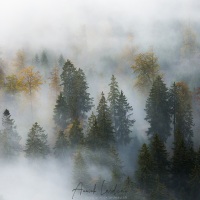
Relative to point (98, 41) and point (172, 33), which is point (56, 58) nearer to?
point (98, 41)

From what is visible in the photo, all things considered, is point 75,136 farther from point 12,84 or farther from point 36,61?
point 36,61

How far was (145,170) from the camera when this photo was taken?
50.3 metres

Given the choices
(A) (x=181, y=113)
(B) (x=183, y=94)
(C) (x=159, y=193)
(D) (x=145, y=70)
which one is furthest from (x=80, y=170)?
(D) (x=145, y=70)

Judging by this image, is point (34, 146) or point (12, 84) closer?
point (34, 146)

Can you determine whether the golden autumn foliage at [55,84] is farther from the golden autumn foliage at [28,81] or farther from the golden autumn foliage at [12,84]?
the golden autumn foliage at [12,84]

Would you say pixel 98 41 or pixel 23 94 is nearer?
pixel 23 94

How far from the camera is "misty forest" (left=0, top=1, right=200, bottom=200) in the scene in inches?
2029

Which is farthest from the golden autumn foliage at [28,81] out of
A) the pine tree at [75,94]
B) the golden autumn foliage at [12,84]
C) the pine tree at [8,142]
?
the pine tree at [8,142]

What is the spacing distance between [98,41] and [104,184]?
6293 centimetres

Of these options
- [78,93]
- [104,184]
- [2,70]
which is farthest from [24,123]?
[104,184]

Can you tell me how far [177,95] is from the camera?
62281 mm

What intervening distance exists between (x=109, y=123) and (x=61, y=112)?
34.9 ft

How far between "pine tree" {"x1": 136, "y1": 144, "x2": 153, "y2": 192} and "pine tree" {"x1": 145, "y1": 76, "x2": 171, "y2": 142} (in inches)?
464

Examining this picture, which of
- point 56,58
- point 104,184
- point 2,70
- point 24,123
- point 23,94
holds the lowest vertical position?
point 104,184
